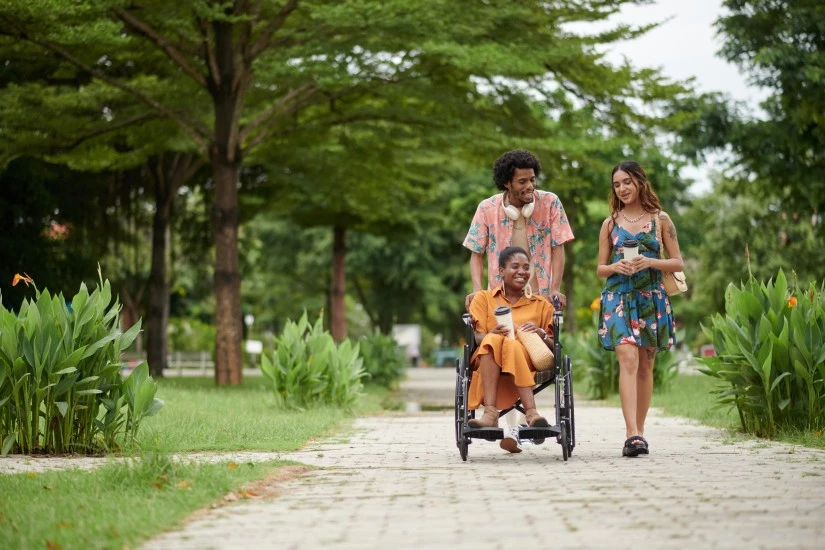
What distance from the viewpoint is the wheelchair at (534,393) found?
805 cm

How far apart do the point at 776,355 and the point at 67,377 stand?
520cm

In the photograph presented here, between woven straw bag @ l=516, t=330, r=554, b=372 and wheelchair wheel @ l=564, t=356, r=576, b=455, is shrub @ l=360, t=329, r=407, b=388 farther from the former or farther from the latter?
woven straw bag @ l=516, t=330, r=554, b=372

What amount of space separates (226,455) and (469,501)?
3161 mm

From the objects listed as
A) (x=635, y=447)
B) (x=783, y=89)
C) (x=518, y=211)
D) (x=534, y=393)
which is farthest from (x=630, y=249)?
(x=783, y=89)

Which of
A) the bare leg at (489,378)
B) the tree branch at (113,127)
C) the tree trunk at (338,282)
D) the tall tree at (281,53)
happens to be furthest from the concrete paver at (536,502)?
the tree trunk at (338,282)

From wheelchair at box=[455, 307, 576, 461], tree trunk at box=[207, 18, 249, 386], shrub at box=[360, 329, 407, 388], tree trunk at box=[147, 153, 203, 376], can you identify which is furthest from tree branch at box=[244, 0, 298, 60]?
wheelchair at box=[455, 307, 576, 461]

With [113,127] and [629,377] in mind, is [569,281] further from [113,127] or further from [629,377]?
Result: [629,377]

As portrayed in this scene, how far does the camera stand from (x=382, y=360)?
26.8 metres

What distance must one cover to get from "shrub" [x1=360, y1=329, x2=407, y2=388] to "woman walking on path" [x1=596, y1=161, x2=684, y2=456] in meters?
16.0

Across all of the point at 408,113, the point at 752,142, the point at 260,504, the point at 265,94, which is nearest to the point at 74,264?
the point at 265,94

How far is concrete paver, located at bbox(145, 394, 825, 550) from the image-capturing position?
16.3 feet

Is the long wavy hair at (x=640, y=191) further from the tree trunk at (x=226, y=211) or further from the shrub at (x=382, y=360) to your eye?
the shrub at (x=382, y=360)

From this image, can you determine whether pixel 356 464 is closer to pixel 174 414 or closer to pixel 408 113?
pixel 174 414

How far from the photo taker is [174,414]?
13.4 meters
